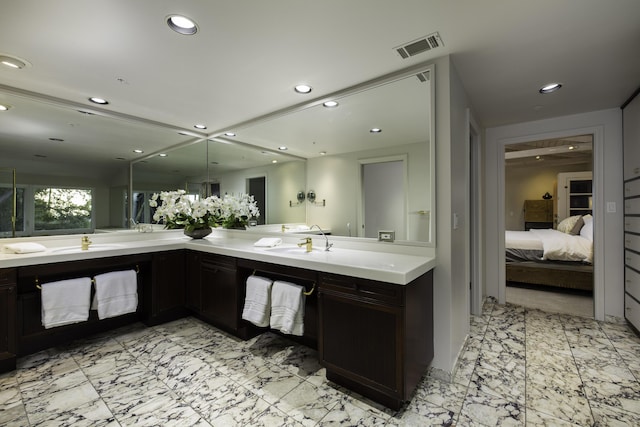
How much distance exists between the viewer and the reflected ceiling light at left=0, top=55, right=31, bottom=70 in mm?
1951

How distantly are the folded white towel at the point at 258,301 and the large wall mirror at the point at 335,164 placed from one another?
827 millimetres

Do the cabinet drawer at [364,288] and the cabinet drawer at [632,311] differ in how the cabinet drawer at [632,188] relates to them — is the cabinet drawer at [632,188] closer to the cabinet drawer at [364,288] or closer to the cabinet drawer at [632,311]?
the cabinet drawer at [632,311]

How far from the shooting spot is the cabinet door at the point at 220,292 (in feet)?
8.53

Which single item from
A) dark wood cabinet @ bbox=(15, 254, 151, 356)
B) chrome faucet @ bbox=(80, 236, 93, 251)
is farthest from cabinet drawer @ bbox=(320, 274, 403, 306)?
chrome faucet @ bbox=(80, 236, 93, 251)

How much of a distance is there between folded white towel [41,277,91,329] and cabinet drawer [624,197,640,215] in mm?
5209

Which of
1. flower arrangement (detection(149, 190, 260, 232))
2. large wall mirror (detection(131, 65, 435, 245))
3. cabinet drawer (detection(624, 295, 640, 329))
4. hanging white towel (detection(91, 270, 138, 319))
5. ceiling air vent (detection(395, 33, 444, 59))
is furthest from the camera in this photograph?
flower arrangement (detection(149, 190, 260, 232))

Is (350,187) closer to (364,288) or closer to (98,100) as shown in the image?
(364,288)

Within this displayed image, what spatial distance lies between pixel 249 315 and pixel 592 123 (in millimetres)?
4253

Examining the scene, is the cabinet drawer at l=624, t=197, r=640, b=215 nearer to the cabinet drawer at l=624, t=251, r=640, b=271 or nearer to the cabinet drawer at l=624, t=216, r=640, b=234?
the cabinet drawer at l=624, t=216, r=640, b=234

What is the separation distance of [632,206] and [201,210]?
4665 millimetres

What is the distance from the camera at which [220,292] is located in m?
2.74

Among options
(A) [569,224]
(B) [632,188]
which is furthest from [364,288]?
(A) [569,224]

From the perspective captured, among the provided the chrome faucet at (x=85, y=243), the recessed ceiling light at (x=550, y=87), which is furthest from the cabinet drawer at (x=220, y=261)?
the recessed ceiling light at (x=550, y=87)

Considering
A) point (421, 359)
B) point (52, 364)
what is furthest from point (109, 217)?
point (421, 359)
